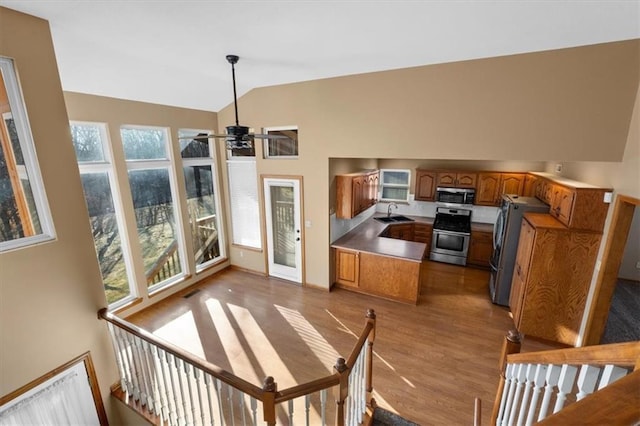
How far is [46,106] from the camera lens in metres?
2.10

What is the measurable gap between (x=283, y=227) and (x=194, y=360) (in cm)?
316

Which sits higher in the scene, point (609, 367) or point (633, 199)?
point (633, 199)

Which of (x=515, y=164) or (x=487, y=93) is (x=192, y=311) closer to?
(x=487, y=93)

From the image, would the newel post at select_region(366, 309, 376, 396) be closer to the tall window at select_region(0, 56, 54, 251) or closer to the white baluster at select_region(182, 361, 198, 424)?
the white baluster at select_region(182, 361, 198, 424)

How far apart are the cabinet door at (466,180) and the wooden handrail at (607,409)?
A: 215 inches

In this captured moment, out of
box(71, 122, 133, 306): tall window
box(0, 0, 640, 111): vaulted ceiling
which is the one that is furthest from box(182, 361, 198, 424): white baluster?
box(0, 0, 640, 111): vaulted ceiling

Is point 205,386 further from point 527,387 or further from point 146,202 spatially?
point 146,202

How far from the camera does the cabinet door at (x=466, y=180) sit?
5.48 metres

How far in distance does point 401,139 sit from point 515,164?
331cm

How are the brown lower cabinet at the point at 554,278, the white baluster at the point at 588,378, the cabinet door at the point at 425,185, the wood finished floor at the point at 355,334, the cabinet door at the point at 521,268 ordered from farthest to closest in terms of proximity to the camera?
the cabinet door at the point at 425,185 → the cabinet door at the point at 521,268 → the brown lower cabinet at the point at 554,278 → the wood finished floor at the point at 355,334 → the white baluster at the point at 588,378

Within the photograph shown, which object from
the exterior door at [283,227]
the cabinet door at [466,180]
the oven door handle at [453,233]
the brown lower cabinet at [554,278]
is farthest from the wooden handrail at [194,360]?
the cabinet door at [466,180]

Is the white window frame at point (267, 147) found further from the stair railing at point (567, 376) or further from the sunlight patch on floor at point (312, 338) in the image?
the stair railing at point (567, 376)

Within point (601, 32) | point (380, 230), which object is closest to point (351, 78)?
point (601, 32)

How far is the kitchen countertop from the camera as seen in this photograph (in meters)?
4.27
